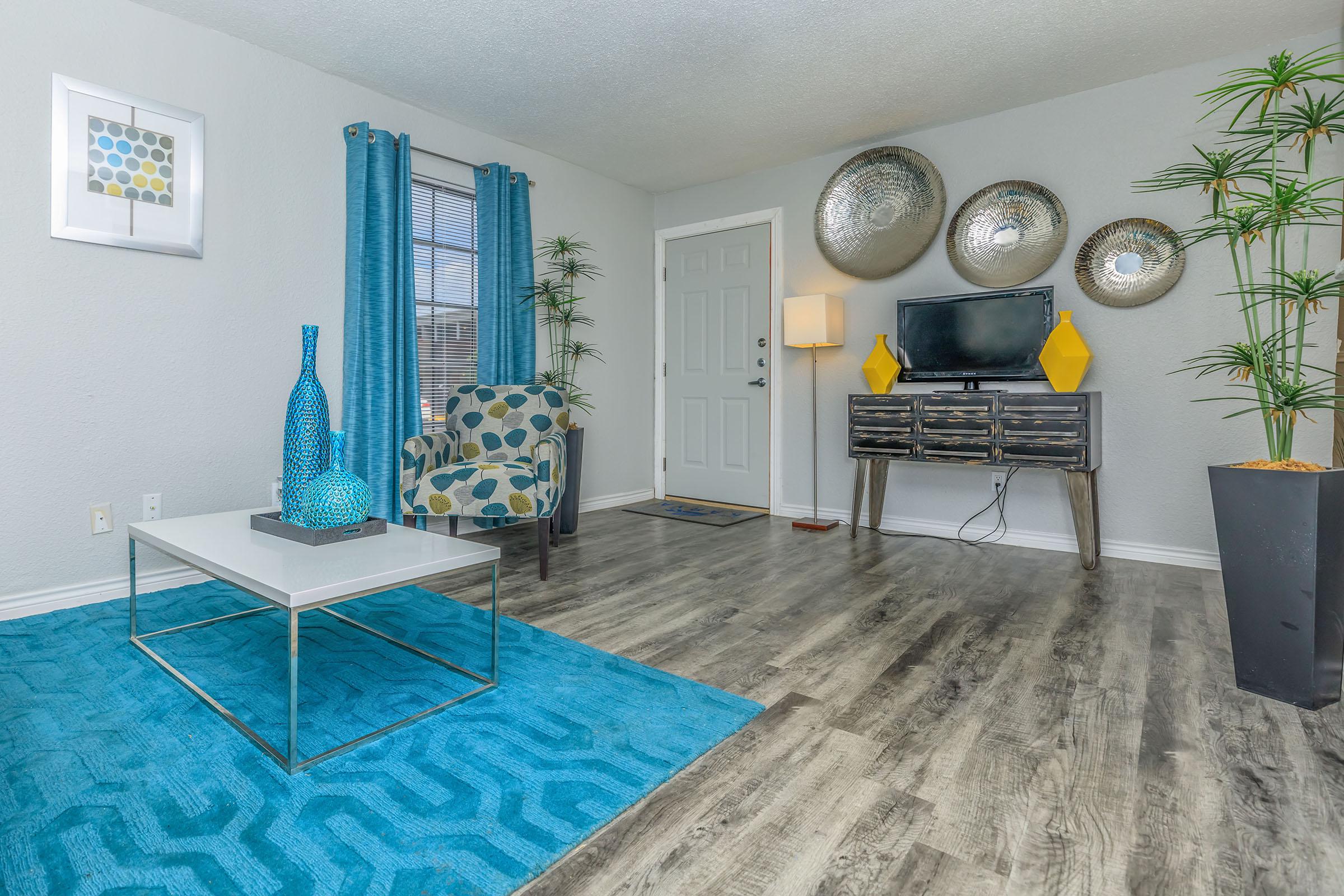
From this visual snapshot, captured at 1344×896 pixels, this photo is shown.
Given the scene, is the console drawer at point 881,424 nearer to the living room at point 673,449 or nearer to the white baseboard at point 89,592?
the living room at point 673,449

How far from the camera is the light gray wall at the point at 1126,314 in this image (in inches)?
121

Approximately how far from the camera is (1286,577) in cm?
168

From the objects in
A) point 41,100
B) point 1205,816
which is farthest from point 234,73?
point 1205,816

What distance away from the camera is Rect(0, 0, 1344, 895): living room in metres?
1.29

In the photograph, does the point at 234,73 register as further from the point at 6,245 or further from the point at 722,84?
the point at 722,84

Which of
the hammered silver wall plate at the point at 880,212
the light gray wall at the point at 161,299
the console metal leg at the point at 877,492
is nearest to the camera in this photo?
the light gray wall at the point at 161,299

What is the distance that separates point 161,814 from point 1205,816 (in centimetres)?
193

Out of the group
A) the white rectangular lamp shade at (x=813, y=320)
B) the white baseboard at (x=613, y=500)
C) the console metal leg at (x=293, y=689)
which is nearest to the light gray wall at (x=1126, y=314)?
the white rectangular lamp shade at (x=813, y=320)

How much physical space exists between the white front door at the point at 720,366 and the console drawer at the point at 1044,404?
1.62 meters

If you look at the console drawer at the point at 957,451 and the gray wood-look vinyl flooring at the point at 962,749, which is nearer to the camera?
the gray wood-look vinyl flooring at the point at 962,749

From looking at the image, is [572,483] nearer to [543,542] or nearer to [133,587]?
[543,542]

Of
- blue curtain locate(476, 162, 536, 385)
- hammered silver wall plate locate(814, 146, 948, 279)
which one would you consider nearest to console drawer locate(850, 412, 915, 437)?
hammered silver wall plate locate(814, 146, 948, 279)

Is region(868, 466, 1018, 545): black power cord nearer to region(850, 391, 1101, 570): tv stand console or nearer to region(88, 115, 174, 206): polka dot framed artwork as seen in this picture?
region(850, 391, 1101, 570): tv stand console

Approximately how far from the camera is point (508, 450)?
354 centimetres
